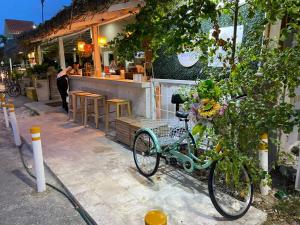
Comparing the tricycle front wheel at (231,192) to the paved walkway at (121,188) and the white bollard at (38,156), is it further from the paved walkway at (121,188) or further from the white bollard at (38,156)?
the white bollard at (38,156)

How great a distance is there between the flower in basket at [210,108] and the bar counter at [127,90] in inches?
105

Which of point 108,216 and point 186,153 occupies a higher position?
point 186,153

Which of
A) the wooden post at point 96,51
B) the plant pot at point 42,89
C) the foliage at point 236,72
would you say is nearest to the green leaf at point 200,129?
the foliage at point 236,72

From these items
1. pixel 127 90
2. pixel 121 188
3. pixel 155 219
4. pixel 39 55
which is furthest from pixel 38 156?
pixel 39 55

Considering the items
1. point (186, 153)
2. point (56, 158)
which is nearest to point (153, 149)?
point (186, 153)

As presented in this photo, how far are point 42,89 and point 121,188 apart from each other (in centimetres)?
941

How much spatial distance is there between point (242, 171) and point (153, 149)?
123cm

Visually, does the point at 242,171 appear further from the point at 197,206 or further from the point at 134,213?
the point at 134,213

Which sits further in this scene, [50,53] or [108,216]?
[50,53]

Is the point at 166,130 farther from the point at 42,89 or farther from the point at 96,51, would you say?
the point at 42,89

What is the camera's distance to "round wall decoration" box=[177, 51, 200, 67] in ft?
14.0

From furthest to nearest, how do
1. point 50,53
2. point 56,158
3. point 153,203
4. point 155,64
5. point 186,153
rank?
point 50,53 < point 155,64 < point 56,158 < point 186,153 < point 153,203

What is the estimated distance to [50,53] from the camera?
17203mm

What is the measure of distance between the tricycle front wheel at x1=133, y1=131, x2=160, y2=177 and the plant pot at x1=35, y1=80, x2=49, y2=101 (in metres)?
8.66
